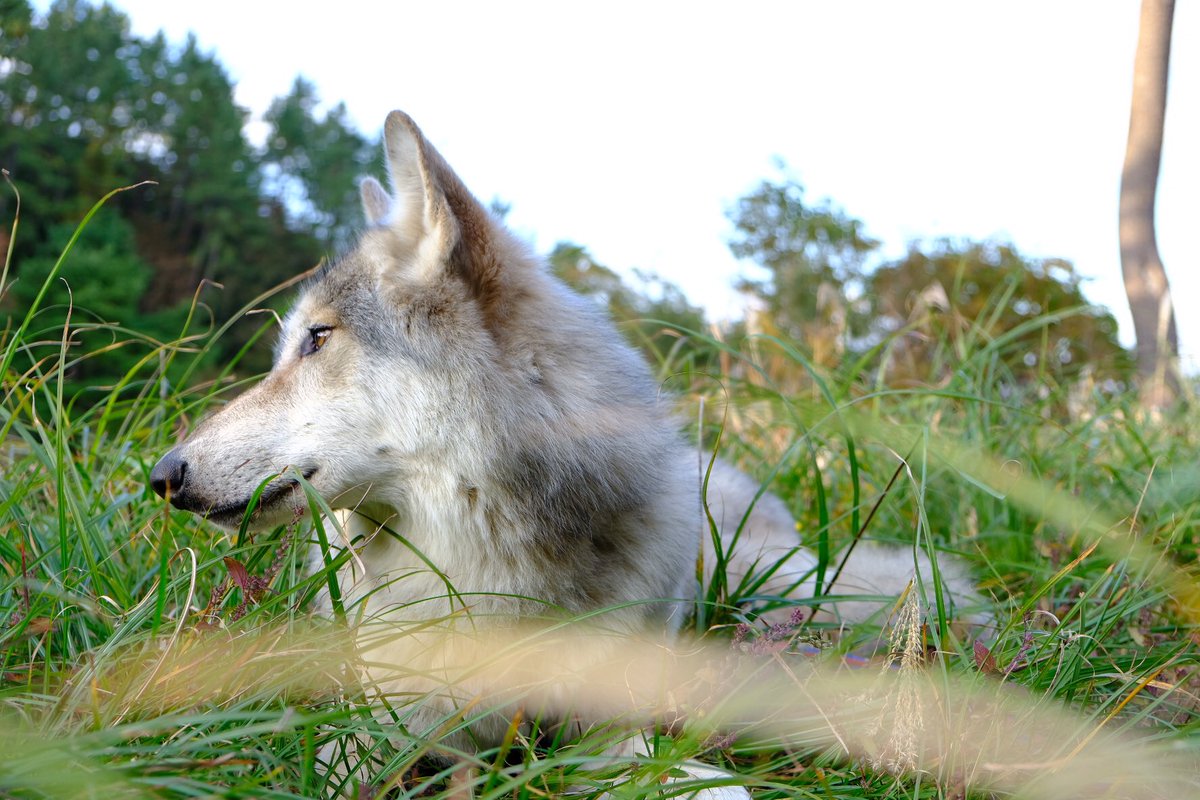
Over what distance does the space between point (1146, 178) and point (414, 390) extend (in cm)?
560

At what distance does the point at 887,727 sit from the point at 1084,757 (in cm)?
35

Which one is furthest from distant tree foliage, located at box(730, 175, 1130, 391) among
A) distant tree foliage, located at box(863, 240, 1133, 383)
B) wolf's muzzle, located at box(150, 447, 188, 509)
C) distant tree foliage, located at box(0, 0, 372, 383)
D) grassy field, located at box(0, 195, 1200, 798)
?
distant tree foliage, located at box(0, 0, 372, 383)

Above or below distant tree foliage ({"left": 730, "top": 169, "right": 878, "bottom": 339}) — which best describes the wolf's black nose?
below

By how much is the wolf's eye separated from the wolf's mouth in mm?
389

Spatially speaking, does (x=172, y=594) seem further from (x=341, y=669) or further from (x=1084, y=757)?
(x=1084, y=757)

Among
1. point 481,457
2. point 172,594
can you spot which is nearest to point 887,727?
point 481,457

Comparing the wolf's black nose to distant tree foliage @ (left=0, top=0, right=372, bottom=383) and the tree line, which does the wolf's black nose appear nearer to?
the tree line

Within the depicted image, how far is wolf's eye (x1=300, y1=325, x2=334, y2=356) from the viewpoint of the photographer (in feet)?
7.54

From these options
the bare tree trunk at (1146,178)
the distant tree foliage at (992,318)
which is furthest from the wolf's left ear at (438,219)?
the bare tree trunk at (1146,178)

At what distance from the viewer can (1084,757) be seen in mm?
1601

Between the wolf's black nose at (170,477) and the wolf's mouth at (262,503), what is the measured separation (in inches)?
3.5

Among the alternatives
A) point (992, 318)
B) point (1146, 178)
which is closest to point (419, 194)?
point (992, 318)

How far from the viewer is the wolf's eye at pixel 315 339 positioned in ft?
7.54

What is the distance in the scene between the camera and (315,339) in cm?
232
